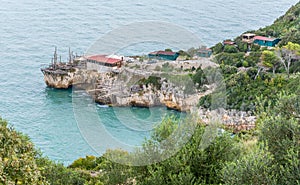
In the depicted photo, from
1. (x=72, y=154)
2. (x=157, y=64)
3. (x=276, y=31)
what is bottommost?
(x=72, y=154)

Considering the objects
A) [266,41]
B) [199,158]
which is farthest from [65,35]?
[199,158]

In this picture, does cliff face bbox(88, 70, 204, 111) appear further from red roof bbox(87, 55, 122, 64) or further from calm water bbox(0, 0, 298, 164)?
red roof bbox(87, 55, 122, 64)

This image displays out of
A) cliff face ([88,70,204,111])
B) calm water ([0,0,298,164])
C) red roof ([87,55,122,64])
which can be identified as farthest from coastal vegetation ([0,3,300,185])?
red roof ([87,55,122,64])

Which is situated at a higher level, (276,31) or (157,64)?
(276,31)

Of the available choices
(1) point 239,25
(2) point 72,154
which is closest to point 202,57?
(2) point 72,154

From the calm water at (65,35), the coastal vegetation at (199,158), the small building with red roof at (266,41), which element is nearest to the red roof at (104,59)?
the calm water at (65,35)

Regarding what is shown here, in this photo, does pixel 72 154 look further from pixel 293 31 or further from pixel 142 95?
pixel 293 31

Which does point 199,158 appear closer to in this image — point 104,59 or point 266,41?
point 104,59
